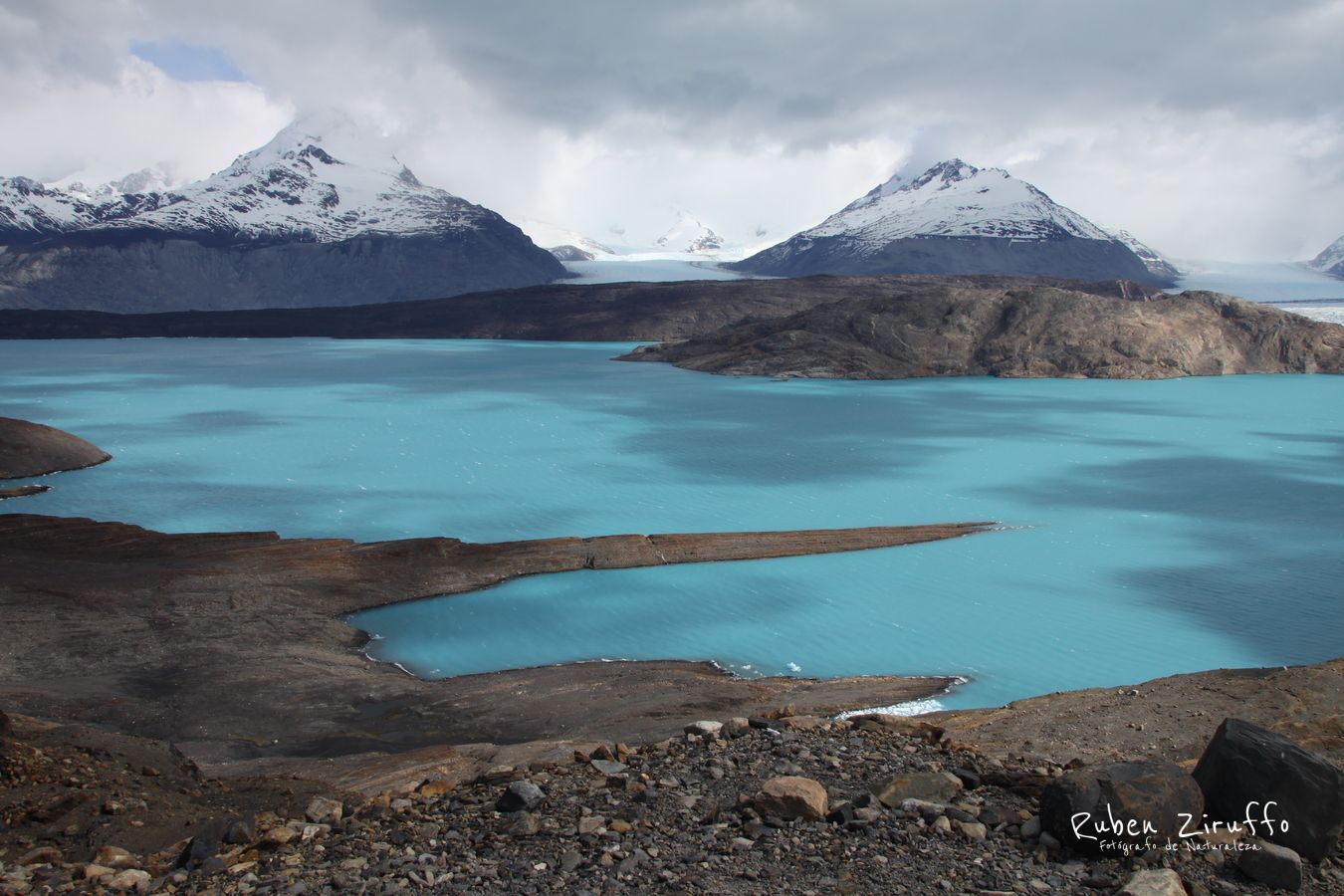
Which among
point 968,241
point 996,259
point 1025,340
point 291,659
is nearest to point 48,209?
point 968,241

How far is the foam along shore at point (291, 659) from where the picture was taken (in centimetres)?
807

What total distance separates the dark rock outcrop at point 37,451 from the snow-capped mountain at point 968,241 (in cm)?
13791

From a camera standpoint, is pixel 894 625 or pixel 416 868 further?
pixel 894 625

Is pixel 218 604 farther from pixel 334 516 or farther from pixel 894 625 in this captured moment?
pixel 894 625

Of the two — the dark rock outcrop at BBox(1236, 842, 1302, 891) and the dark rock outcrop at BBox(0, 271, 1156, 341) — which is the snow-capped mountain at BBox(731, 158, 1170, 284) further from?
the dark rock outcrop at BBox(1236, 842, 1302, 891)

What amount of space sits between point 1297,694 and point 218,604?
10731 mm

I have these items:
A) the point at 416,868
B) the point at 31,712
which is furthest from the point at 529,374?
the point at 416,868

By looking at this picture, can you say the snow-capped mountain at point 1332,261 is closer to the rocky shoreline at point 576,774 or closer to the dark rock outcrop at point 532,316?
the dark rock outcrop at point 532,316

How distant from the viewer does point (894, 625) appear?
12031 mm

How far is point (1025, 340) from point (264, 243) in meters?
112

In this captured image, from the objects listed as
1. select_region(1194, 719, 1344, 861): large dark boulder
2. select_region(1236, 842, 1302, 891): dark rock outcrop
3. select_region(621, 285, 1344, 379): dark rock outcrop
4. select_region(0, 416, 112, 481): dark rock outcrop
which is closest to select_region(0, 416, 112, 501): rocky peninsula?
select_region(0, 416, 112, 481): dark rock outcrop

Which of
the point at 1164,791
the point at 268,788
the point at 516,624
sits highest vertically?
the point at 1164,791

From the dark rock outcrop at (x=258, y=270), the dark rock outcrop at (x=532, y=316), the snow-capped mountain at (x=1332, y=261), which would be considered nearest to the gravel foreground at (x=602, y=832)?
the dark rock outcrop at (x=532, y=316)

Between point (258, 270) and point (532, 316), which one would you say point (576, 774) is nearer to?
point (532, 316)
